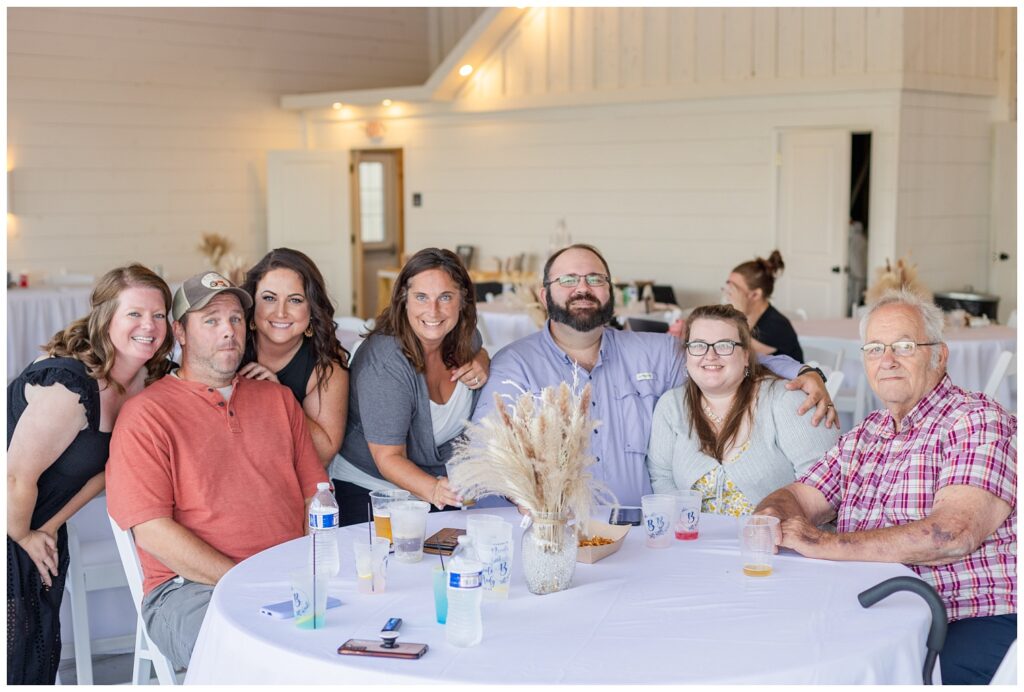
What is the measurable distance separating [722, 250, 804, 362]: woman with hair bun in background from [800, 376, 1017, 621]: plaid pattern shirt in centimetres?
272

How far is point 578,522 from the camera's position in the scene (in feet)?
8.52

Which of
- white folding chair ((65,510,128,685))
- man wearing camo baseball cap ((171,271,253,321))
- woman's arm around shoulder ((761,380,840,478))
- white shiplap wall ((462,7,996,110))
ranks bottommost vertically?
white folding chair ((65,510,128,685))

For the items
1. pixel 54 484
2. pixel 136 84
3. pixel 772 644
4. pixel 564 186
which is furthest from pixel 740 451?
pixel 136 84

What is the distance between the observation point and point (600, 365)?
12.5ft

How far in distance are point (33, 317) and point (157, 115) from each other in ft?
12.4

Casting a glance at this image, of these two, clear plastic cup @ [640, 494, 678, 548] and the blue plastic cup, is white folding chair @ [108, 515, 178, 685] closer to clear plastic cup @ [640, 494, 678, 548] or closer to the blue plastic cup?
the blue plastic cup

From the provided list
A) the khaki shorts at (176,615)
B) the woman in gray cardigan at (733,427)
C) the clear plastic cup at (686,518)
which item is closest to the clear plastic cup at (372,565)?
the khaki shorts at (176,615)

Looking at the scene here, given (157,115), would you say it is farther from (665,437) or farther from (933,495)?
(933,495)

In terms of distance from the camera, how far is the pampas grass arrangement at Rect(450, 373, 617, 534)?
2.53 metres

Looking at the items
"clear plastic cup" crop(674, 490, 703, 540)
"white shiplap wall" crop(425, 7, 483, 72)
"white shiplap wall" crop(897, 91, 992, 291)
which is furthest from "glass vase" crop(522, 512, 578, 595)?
"white shiplap wall" crop(425, 7, 483, 72)

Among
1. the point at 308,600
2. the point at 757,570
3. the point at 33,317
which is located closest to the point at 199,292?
the point at 308,600

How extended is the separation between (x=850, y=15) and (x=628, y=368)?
6.71 m

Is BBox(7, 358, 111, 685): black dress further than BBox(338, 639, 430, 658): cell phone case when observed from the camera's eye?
Yes

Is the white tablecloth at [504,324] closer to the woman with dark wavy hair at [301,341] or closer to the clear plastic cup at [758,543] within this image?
the woman with dark wavy hair at [301,341]
